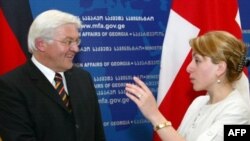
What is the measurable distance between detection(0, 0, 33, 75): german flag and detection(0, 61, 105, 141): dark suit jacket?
0.41 meters

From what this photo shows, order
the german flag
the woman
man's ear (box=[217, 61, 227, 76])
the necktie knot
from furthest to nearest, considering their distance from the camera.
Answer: the german flag < the necktie knot < man's ear (box=[217, 61, 227, 76]) < the woman

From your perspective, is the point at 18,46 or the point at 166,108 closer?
the point at 18,46

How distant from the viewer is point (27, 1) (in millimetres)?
2744

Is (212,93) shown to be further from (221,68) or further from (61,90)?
(61,90)

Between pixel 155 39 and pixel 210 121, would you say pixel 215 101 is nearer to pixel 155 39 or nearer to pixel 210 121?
pixel 210 121

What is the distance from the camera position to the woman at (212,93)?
2092mm

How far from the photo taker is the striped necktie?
7.63 feet

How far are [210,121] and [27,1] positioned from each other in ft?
4.63

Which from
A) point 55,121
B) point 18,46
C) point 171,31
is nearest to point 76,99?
point 55,121

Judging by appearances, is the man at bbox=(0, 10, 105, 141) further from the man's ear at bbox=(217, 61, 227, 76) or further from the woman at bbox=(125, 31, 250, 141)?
the man's ear at bbox=(217, 61, 227, 76)

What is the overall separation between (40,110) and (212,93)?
933 millimetres

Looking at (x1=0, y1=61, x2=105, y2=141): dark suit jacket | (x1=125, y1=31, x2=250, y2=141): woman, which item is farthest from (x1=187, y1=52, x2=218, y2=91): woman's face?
(x1=0, y1=61, x2=105, y2=141): dark suit jacket

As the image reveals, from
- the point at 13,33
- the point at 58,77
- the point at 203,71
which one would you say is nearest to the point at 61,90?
the point at 58,77

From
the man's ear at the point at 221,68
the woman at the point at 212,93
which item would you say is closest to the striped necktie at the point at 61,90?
the woman at the point at 212,93
